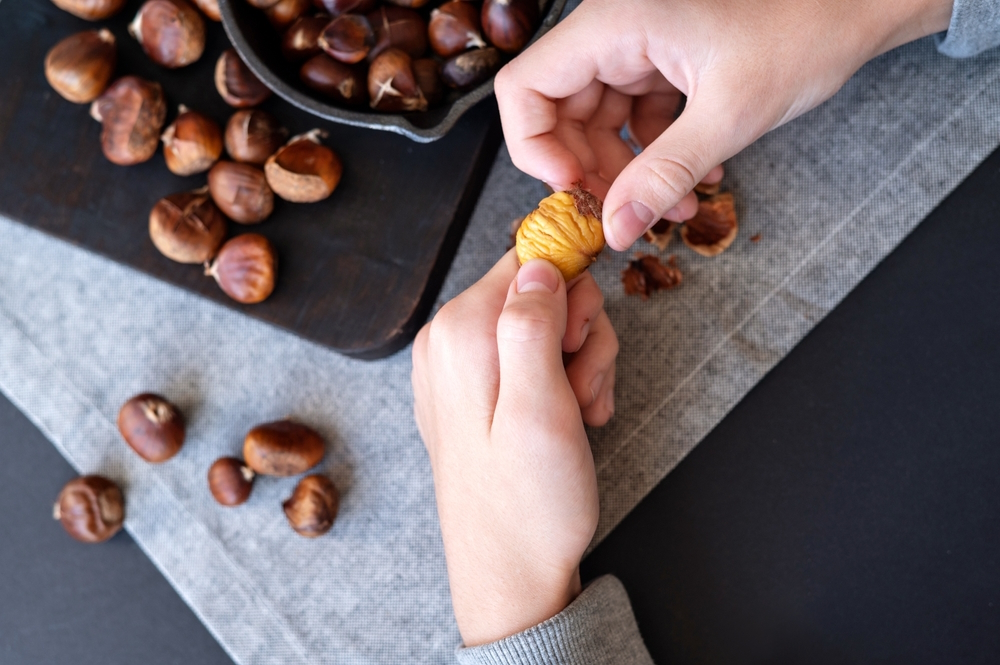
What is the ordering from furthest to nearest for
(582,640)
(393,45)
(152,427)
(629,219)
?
(152,427) < (393,45) < (582,640) < (629,219)

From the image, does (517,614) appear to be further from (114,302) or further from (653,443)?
(114,302)

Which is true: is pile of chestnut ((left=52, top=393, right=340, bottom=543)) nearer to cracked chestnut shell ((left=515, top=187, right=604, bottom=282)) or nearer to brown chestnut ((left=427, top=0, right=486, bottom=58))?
cracked chestnut shell ((left=515, top=187, right=604, bottom=282))

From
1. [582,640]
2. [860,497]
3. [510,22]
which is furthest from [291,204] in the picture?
[860,497]

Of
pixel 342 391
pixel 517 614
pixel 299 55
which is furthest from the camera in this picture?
pixel 342 391

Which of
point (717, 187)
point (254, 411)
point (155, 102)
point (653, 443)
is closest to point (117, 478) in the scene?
point (254, 411)

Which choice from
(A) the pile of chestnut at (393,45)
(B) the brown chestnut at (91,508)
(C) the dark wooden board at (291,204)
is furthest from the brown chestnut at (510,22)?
(B) the brown chestnut at (91,508)

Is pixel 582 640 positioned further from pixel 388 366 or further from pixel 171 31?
pixel 171 31
